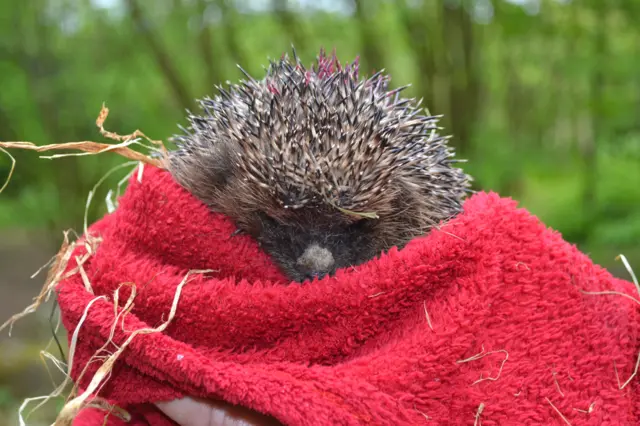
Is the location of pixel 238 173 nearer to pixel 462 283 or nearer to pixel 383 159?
pixel 383 159

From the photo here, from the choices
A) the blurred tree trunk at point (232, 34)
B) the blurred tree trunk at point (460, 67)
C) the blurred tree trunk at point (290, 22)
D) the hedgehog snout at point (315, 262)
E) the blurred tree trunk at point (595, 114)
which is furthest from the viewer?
the blurred tree trunk at point (290, 22)

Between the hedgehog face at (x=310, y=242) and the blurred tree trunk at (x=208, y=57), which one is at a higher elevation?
the hedgehog face at (x=310, y=242)

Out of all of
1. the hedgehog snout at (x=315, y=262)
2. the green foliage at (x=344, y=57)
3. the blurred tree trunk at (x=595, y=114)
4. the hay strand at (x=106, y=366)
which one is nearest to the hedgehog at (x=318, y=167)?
the hedgehog snout at (x=315, y=262)

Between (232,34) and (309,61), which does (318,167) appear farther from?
(232,34)

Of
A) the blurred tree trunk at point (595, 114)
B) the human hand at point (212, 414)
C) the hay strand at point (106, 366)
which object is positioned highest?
the hay strand at point (106, 366)

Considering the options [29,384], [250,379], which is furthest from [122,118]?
[250,379]

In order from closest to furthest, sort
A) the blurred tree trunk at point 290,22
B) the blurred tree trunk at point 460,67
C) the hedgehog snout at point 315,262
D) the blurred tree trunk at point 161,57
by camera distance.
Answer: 1. the hedgehog snout at point 315,262
2. the blurred tree trunk at point 161,57
3. the blurred tree trunk at point 460,67
4. the blurred tree trunk at point 290,22

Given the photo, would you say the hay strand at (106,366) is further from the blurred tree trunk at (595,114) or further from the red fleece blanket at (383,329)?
the blurred tree trunk at (595,114)

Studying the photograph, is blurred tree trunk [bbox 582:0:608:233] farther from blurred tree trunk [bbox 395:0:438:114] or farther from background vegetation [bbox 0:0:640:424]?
blurred tree trunk [bbox 395:0:438:114]

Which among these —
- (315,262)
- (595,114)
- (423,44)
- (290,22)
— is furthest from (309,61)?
(315,262)
